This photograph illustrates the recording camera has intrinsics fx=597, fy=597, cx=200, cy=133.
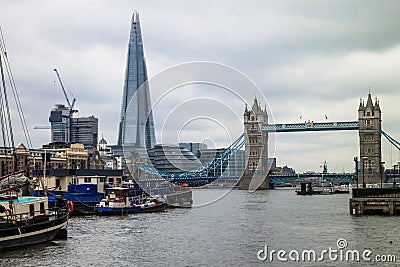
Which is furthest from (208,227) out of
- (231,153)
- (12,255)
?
(231,153)

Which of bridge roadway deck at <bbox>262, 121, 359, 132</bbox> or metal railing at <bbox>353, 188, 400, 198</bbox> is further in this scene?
bridge roadway deck at <bbox>262, 121, 359, 132</bbox>

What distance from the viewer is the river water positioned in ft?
112

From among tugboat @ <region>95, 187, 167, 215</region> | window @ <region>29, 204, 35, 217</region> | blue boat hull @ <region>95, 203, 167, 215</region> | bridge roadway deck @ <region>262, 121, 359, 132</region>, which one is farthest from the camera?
bridge roadway deck @ <region>262, 121, 359, 132</region>

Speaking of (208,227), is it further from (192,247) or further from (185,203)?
(185,203)

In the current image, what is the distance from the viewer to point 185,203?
86.3 meters

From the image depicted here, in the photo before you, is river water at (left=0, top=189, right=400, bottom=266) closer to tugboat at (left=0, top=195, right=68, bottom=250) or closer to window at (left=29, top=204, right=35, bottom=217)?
tugboat at (left=0, top=195, right=68, bottom=250)

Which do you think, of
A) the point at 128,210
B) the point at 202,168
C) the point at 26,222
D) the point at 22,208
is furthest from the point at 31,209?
the point at 202,168

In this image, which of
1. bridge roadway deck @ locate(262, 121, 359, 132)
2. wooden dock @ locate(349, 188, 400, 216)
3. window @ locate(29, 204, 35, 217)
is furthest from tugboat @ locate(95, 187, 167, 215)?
bridge roadway deck @ locate(262, 121, 359, 132)

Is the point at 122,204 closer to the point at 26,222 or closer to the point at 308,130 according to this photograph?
the point at 26,222

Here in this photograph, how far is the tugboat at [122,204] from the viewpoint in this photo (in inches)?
2458

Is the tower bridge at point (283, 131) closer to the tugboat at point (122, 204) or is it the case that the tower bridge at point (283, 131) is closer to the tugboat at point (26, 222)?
the tugboat at point (122, 204)

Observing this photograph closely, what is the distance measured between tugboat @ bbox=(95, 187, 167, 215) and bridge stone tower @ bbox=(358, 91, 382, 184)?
4030 inches

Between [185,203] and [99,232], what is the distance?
39.8 metres

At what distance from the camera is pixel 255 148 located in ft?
604
